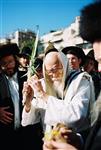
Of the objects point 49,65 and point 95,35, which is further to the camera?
point 49,65

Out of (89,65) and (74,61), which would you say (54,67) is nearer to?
(74,61)

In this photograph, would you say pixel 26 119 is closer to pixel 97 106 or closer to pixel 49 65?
pixel 49 65

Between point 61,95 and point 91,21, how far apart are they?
1.73 metres

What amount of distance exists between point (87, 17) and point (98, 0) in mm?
164

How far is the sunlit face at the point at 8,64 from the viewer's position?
5.95m

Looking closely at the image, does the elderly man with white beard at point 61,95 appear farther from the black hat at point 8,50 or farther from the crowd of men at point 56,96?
→ the black hat at point 8,50

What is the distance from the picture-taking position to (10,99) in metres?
5.86

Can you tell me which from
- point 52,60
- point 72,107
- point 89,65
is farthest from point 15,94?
point 72,107

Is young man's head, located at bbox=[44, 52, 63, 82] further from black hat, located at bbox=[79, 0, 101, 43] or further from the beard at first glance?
black hat, located at bbox=[79, 0, 101, 43]

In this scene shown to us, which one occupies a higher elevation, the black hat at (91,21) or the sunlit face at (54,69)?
the black hat at (91,21)

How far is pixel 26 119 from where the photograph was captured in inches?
189

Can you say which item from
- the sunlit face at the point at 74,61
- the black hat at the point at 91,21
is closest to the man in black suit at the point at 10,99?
the sunlit face at the point at 74,61

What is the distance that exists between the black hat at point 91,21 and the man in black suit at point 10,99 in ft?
10.6

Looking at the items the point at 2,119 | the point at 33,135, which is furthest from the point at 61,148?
the point at 33,135
